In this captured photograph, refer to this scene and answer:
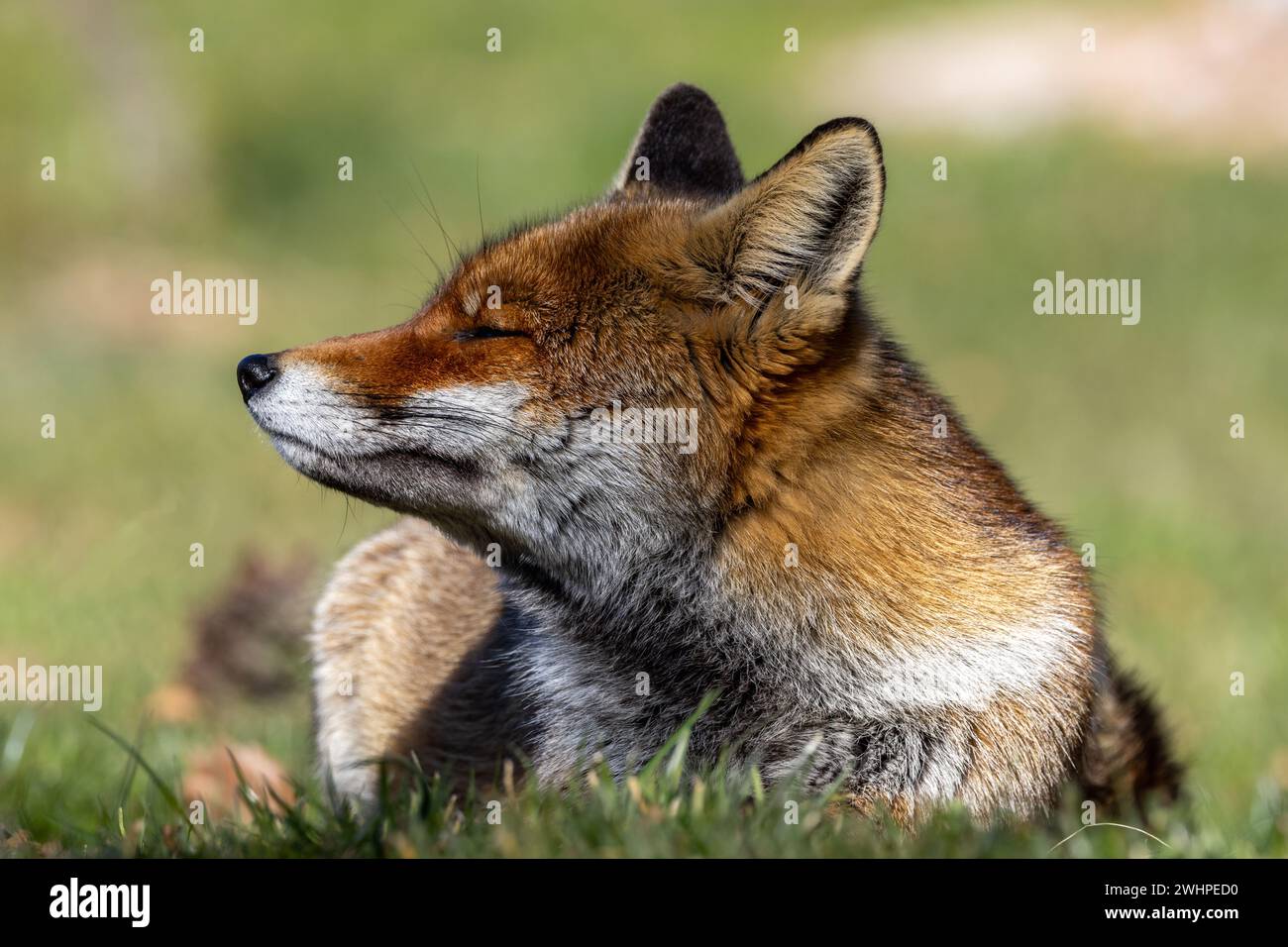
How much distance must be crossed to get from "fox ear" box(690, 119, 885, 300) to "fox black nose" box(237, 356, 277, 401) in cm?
129

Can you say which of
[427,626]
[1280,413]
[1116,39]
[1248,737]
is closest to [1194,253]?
[1280,413]

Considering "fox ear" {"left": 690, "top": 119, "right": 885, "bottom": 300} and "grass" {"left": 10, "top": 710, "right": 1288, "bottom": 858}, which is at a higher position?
"fox ear" {"left": 690, "top": 119, "right": 885, "bottom": 300}

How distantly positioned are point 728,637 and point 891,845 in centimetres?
91

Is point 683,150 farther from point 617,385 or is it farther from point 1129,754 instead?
point 1129,754

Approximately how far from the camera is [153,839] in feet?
12.8

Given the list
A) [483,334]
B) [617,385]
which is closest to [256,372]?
[483,334]

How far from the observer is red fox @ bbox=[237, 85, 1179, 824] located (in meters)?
4.18

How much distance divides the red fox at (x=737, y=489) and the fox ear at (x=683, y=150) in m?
1.12

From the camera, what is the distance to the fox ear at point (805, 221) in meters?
4.04

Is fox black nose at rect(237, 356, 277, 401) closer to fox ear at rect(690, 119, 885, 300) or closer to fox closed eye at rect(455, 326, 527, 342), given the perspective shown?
fox closed eye at rect(455, 326, 527, 342)

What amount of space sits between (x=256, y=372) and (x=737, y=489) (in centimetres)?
144

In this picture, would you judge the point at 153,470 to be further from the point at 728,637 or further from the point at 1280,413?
the point at 1280,413

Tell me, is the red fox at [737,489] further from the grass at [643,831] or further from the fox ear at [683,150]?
the fox ear at [683,150]

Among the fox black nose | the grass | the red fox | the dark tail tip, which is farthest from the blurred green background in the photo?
the fox black nose
